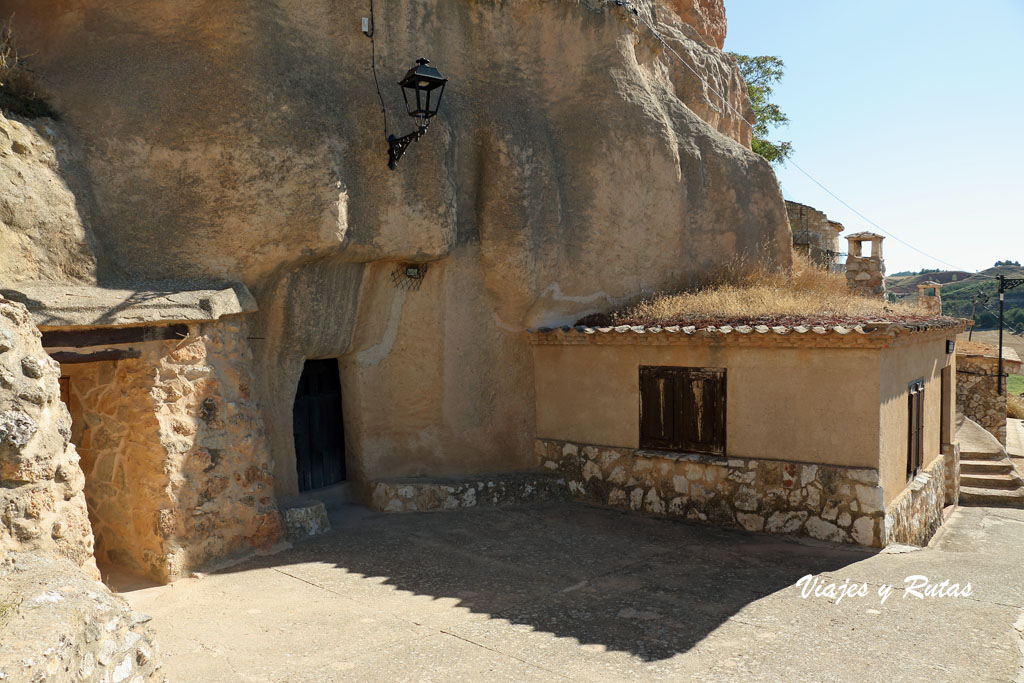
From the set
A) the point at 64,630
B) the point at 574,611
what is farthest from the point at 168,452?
the point at 574,611

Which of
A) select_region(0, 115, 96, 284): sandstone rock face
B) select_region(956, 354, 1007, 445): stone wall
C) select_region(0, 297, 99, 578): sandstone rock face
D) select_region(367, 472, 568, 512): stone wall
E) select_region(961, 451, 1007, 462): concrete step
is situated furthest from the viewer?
select_region(956, 354, 1007, 445): stone wall

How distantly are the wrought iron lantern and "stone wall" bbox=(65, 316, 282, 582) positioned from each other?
2.72m

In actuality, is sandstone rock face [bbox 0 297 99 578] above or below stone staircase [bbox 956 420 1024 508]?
above

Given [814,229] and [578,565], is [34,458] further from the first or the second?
[814,229]

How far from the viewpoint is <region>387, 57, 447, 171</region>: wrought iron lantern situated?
811cm

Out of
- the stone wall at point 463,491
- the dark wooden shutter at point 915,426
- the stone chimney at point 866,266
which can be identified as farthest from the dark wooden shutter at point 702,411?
the stone chimney at point 866,266

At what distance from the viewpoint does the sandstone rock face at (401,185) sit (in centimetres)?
770

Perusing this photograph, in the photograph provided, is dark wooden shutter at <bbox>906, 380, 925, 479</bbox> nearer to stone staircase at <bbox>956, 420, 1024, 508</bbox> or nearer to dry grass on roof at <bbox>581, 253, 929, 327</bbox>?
dry grass on roof at <bbox>581, 253, 929, 327</bbox>

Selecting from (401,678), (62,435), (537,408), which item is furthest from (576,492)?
(62,435)

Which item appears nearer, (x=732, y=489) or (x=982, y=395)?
(x=732, y=489)

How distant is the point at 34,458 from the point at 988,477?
15.8m

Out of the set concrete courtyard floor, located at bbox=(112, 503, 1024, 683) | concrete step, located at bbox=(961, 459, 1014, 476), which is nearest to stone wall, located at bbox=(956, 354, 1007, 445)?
concrete step, located at bbox=(961, 459, 1014, 476)

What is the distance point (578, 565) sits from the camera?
7.82 m

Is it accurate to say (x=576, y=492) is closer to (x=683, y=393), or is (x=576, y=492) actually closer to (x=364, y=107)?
(x=683, y=393)
